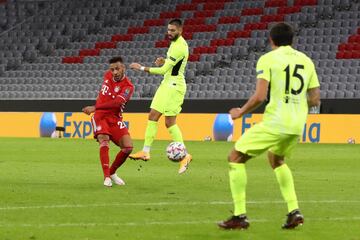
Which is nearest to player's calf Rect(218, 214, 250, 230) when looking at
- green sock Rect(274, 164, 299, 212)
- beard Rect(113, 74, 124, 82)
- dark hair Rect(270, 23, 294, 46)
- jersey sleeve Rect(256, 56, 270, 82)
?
green sock Rect(274, 164, 299, 212)

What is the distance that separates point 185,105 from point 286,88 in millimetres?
25022

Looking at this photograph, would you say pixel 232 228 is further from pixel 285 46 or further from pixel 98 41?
pixel 98 41

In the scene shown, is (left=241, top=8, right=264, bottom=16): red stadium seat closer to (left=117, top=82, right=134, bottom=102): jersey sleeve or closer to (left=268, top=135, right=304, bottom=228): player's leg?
(left=117, top=82, right=134, bottom=102): jersey sleeve

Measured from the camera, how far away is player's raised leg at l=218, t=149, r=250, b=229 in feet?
29.3

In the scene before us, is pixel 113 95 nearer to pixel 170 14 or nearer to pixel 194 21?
pixel 194 21

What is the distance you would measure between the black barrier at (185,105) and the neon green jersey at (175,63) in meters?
15.1

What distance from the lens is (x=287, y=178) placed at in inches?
366

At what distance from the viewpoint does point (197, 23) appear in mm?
43312

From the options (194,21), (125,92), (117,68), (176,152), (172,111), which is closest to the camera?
(117,68)

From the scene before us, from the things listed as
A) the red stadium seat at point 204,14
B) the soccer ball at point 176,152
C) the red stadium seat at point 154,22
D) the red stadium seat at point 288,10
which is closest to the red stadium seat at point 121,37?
the red stadium seat at point 154,22

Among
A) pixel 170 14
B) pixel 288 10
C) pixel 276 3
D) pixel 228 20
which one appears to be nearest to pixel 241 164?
pixel 288 10

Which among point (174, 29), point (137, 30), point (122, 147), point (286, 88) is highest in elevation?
point (137, 30)

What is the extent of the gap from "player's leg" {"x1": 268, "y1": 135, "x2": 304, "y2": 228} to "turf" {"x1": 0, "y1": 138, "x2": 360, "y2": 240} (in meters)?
0.13

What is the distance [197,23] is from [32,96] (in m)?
8.32
